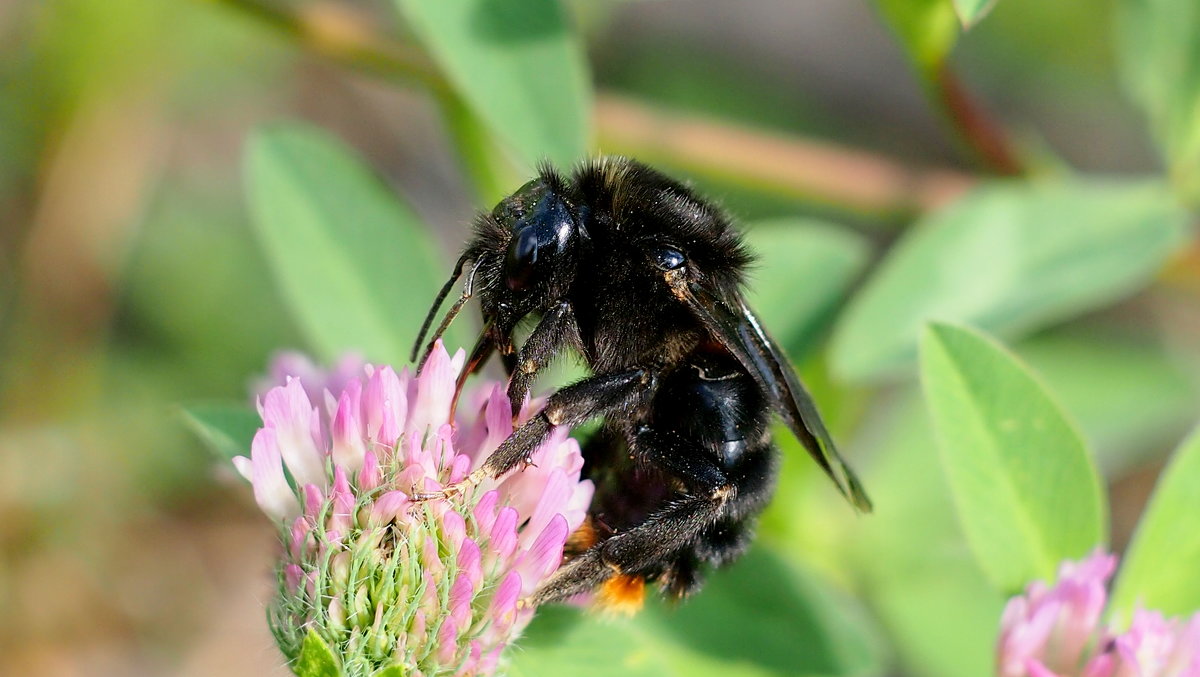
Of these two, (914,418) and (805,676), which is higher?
(914,418)

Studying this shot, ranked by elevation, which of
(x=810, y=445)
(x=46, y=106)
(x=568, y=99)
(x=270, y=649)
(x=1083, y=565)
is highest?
(x=46, y=106)

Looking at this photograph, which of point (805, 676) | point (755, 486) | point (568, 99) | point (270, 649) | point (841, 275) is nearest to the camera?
point (270, 649)

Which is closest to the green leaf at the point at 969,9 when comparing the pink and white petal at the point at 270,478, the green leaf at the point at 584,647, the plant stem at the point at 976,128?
the plant stem at the point at 976,128

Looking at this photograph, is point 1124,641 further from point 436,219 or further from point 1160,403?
point 436,219

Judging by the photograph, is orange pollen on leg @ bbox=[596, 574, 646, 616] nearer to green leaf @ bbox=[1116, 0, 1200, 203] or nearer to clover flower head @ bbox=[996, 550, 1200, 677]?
clover flower head @ bbox=[996, 550, 1200, 677]

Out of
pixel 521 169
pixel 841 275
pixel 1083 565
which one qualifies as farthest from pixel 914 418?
pixel 1083 565

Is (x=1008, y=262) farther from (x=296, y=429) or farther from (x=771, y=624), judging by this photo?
(x=296, y=429)

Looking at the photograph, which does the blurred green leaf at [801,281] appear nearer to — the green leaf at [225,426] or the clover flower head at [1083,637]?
the clover flower head at [1083,637]
